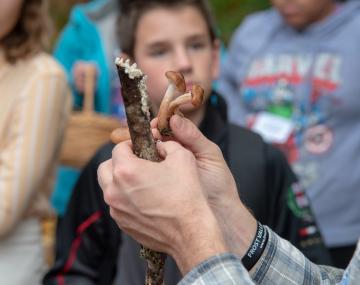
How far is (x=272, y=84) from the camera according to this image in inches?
126

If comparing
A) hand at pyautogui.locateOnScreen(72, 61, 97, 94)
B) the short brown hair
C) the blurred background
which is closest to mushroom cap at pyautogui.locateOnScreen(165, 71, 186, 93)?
the short brown hair

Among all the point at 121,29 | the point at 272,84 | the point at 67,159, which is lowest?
the point at 67,159

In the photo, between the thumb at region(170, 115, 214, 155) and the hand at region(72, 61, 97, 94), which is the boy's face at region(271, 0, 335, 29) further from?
the thumb at region(170, 115, 214, 155)

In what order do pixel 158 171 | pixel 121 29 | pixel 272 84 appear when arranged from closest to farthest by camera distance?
pixel 158 171 → pixel 121 29 → pixel 272 84

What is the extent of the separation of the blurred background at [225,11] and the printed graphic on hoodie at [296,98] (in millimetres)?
2705

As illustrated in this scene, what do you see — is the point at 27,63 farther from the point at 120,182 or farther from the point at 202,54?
the point at 120,182

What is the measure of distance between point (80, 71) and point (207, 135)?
1212mm

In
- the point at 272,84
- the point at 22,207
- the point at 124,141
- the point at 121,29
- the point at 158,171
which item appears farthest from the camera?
the point at 272,84

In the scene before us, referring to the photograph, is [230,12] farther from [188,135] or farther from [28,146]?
[188,135]

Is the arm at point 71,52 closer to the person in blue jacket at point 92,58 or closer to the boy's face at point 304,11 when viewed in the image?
the person in blue jacket at point 92,58

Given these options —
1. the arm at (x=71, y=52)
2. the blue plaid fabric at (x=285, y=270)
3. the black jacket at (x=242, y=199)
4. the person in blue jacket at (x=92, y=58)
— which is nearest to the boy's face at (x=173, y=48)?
the black jacket at (x=242, y=199)

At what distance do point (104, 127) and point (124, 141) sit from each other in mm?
1904

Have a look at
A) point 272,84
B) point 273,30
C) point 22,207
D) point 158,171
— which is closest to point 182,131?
point 158,171

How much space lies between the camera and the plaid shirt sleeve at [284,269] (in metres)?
1.45
